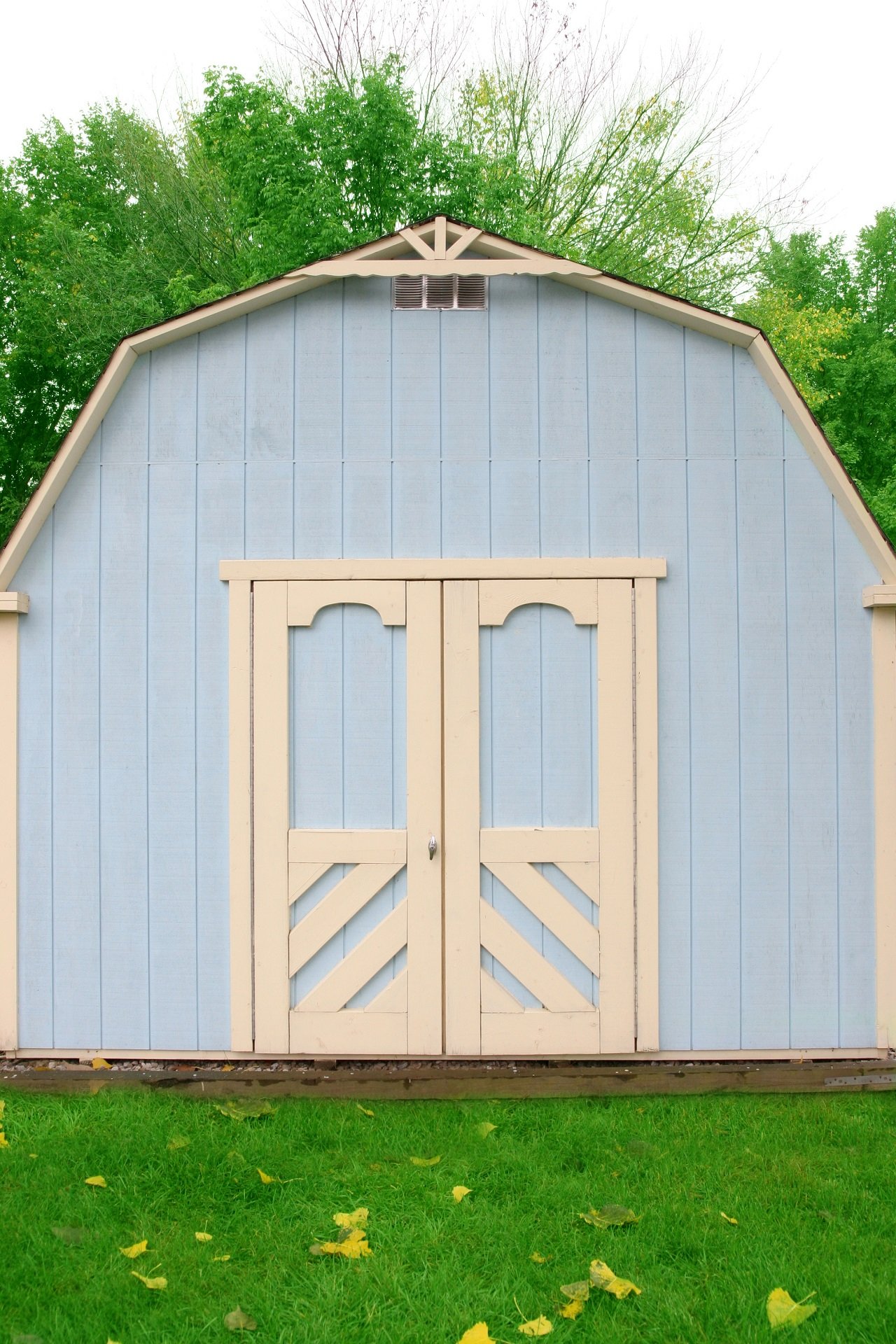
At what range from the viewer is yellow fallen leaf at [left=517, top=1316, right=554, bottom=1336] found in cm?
270

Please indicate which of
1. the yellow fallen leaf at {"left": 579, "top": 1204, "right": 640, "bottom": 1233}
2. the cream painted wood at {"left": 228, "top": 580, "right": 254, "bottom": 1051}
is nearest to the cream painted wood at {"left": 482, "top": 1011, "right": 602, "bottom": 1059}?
the cream painted wood at {"left": 228, "top": 580, "right": 254, "bottom": 1051}

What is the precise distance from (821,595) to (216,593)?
9.44ft

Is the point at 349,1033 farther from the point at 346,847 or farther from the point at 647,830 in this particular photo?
the point at 647,830

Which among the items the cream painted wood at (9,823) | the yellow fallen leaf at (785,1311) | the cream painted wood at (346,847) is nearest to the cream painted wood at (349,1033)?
the cream painted wood at (346,847)

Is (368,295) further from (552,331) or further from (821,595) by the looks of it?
(821,595)

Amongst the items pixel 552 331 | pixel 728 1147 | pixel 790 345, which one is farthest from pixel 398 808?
pixel 790 345

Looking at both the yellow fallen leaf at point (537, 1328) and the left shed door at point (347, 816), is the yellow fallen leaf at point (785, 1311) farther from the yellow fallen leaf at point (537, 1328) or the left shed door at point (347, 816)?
the left shed door at point (347, 816)

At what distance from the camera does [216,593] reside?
482 centimetres

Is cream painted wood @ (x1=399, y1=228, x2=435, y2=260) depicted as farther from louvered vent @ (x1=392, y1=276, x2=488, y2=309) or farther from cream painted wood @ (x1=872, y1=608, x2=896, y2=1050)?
cream painted wood @ (x1=872, y1=608, x2=896, y2=1050)

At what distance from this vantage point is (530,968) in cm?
470

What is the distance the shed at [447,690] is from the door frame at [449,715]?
0.06 ft

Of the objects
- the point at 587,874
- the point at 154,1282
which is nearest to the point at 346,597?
the point at 587,874

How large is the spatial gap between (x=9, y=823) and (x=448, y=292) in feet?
10.8

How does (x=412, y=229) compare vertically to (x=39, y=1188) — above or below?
above
